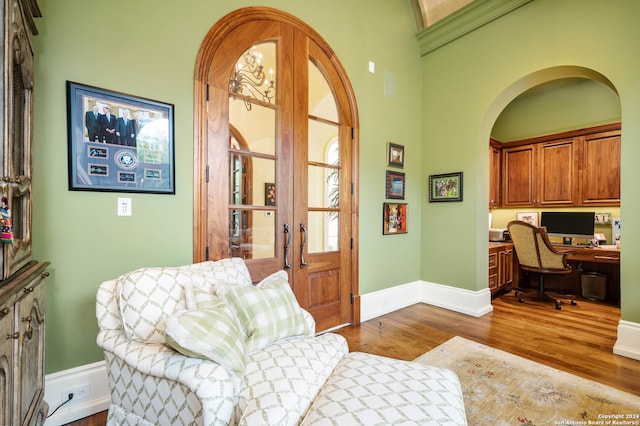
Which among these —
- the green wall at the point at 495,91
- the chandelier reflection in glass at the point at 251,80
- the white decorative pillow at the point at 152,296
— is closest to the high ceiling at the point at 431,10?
the green wall at the point at 495,91

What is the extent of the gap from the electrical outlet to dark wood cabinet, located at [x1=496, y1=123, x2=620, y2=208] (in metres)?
5.63

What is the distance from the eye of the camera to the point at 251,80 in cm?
251

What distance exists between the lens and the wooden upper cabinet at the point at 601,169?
13.3ft

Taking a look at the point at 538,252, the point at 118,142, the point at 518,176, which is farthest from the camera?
the point at 518,176

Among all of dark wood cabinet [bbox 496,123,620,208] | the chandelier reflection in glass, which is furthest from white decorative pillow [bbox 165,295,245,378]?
dark wood cabinet [bbox 496,123,620,208]

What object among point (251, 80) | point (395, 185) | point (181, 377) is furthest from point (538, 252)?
point (181, 377)

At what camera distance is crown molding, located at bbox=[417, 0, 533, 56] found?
330 cm

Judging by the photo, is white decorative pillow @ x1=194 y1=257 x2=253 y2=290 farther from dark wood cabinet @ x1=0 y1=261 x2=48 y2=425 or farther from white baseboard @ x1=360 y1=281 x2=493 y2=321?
white baseboard @ x1=360 y1=281 x2=493 y2=321

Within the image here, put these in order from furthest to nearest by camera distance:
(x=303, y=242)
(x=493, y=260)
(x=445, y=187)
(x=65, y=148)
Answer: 1. (x=493, y=260)
2. (x=445, y=187)
3. (x=303, y=242)
4. (x=65, y=148)

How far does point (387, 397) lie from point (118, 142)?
2049 mm

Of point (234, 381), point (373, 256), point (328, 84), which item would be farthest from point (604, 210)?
point (234, 381)

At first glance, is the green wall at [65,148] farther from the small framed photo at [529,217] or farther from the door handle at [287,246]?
the small framed photo at [529,217]

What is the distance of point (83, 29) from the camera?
176cm

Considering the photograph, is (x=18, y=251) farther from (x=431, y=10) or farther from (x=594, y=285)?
(x=594, y=285)
